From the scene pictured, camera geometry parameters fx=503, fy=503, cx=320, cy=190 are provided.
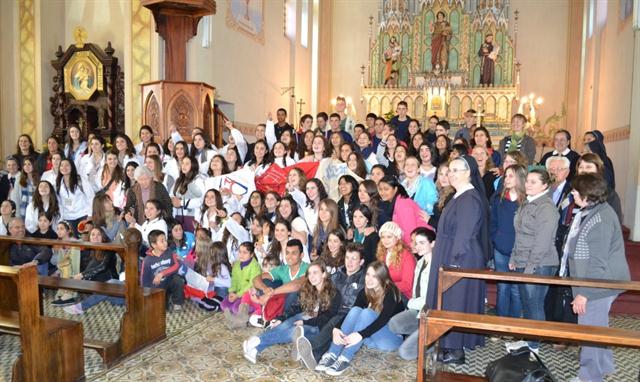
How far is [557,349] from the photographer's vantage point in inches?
167

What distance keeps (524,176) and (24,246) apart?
545cm

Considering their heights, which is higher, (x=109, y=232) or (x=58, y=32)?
(x=58, y=32)

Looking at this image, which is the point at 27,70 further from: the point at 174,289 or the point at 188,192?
the point at 174,289

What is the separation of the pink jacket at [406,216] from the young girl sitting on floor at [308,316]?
38.4 inches

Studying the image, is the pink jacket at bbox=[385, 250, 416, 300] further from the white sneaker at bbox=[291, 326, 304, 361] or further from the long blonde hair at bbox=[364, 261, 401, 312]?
the white sneaker at bbox=[291, 326, 304, 361]

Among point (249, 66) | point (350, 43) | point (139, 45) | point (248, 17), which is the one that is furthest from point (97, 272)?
point (350, 43)

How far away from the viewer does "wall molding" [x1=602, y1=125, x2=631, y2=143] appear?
7.95 m

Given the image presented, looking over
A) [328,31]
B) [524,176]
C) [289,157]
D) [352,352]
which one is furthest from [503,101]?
[352,352]

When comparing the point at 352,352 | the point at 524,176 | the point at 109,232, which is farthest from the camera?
the point at 109,232

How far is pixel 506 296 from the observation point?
439 cm

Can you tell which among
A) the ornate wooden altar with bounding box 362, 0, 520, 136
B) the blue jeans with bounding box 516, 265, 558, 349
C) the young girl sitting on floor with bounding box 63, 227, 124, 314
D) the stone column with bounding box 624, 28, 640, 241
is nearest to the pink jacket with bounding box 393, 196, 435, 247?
the blue jeans with bounding box 516, 265, 558, 349

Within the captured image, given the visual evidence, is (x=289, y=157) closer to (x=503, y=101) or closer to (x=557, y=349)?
(x=557, y=349)

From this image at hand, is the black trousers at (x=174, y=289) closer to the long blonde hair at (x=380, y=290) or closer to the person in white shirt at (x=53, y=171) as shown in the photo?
the long blonde hair at (x=380, y=290)

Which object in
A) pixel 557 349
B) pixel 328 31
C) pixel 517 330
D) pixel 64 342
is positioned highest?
pixel 328 31
